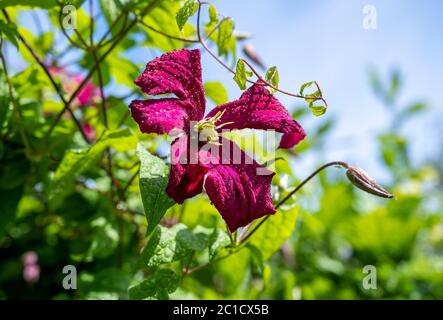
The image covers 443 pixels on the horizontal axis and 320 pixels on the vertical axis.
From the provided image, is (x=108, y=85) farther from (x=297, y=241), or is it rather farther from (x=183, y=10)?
(x=297, y=241)

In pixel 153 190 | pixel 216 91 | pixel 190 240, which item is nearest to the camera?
pixel 153 190

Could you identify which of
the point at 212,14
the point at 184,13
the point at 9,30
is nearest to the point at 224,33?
the point at 212,14

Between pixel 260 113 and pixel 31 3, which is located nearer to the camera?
pixel 260 113

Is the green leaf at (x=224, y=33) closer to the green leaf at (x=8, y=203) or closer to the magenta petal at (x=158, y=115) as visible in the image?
the magenta petal at (x=158, y=115)

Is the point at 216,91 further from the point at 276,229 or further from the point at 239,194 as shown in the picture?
the point at 239,194

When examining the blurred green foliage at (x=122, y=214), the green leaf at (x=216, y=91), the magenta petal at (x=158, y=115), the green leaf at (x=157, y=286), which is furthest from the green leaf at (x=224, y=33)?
the green leaf at (x=157, y=286)

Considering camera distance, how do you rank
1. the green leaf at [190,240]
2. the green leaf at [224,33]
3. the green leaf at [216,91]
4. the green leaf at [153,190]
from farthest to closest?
the green leaf at [216,91] < the green leaf at [224,33] < the green leaf at [190,240] < the green leaf at [153,190]
